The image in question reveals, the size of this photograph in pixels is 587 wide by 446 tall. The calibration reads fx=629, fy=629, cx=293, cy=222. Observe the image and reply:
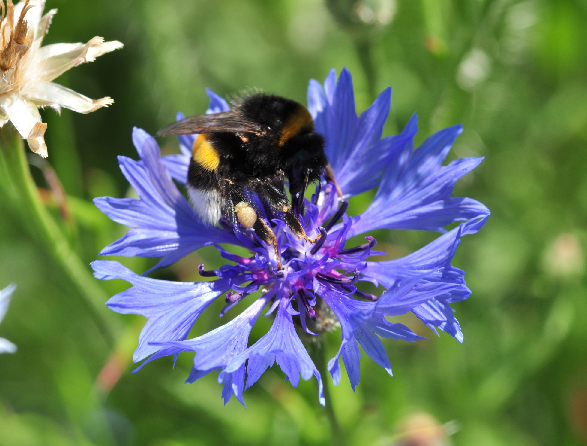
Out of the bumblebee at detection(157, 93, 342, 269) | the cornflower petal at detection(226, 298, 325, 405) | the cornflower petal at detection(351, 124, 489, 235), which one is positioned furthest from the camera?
the cornflower petal at detection(351, 124, 489, 235)

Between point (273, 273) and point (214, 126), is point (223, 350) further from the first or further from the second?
point (214, 126)

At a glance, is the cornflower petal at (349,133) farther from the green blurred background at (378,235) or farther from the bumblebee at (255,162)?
the green blurred background at (378,235)

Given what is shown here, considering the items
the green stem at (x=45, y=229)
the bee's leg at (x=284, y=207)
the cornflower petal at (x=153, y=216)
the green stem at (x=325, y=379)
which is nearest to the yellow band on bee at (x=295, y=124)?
the bee's leg at (x=284, y=207)

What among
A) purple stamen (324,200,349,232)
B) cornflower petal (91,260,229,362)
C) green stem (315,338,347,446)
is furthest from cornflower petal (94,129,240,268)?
green stem (315,338,347,446)

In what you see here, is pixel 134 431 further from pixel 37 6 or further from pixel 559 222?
pixel 559 222

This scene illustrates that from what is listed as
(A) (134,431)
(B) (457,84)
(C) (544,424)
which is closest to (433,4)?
(B) (457,84)

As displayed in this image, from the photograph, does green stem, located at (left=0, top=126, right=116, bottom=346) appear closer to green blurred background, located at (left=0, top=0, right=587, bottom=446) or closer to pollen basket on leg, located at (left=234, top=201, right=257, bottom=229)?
green blurred background, located at (left=0, top=0, right=587, bottom=446)

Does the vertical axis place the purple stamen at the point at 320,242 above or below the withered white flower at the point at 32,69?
below
